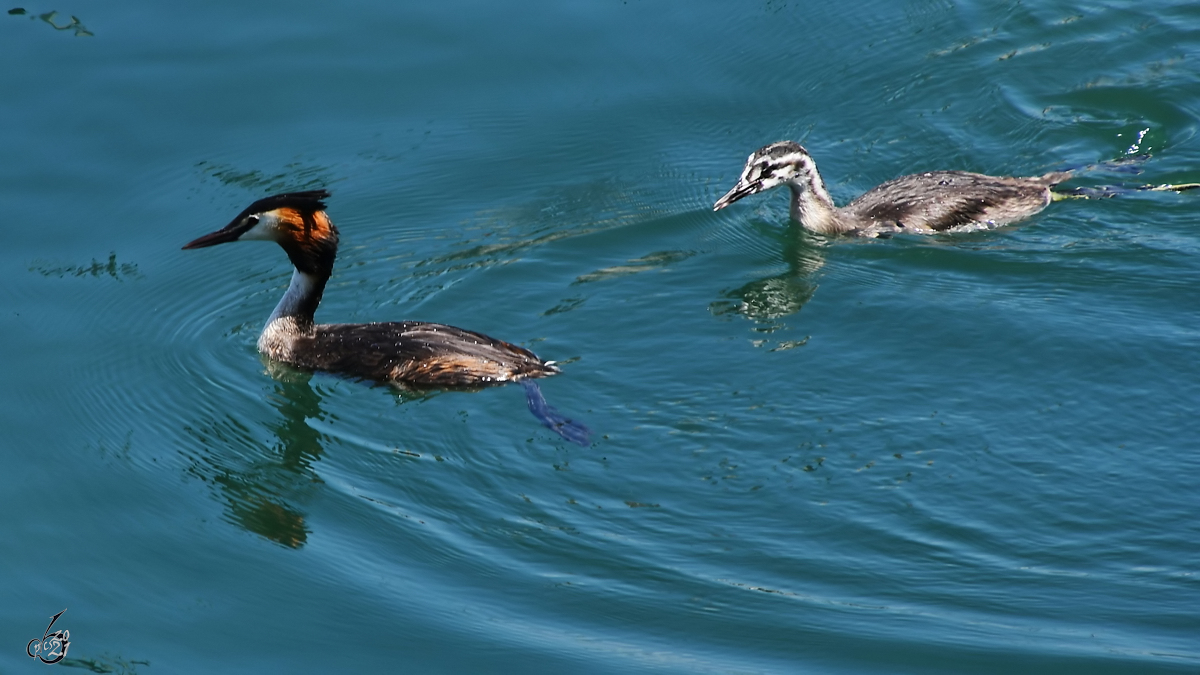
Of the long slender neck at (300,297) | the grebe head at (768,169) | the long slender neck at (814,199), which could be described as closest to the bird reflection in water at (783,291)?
the long slender neck at (814,199)

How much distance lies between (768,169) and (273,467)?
180 inches

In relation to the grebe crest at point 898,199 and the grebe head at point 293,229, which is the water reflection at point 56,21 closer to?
the grebe head at point 293,229

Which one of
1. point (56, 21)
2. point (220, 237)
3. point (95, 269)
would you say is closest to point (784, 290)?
point (220, 237)

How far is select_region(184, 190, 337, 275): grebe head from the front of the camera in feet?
30.2

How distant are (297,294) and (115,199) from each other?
2.47 meters

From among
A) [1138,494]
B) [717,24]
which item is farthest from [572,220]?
[1138,494]

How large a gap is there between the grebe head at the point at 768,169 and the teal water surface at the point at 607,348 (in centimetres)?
36

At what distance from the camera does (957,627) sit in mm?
7043

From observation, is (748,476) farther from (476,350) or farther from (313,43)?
(313,43)

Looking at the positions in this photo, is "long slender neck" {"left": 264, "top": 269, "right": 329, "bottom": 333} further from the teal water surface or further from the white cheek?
the teal water surface

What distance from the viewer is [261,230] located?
929cm

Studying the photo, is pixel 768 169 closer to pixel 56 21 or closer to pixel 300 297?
pixel 300 297

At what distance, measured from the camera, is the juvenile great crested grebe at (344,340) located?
29.2 ft

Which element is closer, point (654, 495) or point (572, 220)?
point (654, 495)
